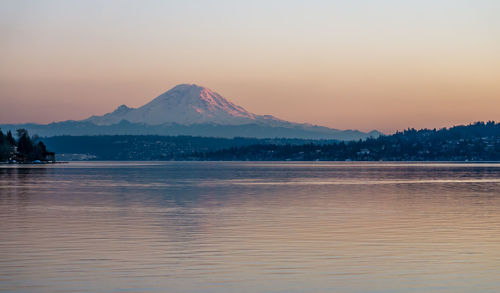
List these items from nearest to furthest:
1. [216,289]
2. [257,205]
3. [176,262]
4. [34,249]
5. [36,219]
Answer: [216,289] → [176,262] → [34,249] → [36,219] → [257,205]

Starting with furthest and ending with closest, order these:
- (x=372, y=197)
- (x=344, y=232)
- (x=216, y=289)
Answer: (x=372, y=197), (x=344, y=232), (x=216, y=289)

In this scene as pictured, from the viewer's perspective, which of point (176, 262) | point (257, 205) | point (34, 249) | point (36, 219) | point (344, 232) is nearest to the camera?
point (176, 262)

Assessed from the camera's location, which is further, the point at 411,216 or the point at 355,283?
the point at 411,216

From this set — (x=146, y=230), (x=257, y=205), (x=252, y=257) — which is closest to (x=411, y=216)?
(x=257, y=205)

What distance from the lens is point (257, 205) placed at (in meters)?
56.8

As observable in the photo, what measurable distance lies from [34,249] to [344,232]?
1531 centimetres

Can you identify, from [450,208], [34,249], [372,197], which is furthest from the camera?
[372,197]

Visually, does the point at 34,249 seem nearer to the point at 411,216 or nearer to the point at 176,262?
the point at 176,262

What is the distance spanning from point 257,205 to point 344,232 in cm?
2069

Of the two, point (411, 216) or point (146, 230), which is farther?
point (411, 216)

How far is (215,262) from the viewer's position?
87.3ft

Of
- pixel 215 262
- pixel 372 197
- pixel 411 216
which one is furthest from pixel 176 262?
pixel 372 197

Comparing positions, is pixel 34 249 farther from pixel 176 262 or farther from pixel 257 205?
pixel 257 205

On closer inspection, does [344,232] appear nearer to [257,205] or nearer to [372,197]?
[257,205]
